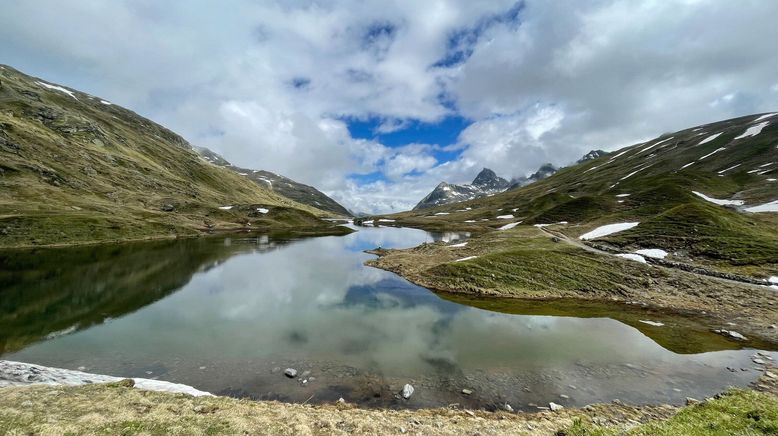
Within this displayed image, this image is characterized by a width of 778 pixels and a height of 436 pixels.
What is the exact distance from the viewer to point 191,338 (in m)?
30.9

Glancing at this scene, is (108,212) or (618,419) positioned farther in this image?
(108,212)

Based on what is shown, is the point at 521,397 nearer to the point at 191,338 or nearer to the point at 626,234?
the point at 191,338

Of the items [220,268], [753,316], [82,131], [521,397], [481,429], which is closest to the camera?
[481,429]

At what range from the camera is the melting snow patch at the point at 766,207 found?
284ft

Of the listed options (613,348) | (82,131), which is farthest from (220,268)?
(82,131)

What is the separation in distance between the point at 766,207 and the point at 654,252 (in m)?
64.4

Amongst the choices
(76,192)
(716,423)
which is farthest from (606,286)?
(76,192)

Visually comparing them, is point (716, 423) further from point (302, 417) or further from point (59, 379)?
point (59, 379)

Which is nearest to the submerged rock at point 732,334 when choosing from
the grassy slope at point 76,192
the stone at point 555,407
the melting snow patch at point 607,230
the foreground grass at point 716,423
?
the foreground grass at point 716,423

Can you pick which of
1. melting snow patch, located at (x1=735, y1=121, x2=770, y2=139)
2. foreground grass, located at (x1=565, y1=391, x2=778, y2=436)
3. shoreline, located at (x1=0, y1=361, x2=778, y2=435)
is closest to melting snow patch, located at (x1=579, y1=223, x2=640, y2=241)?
shoreline, located at (x1=0, y1=361, x2=778, y2=435)

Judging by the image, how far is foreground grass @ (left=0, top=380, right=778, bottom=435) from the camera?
42.4ft

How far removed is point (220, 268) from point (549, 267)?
64.6 metres

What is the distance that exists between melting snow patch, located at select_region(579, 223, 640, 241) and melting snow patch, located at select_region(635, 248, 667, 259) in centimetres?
1531

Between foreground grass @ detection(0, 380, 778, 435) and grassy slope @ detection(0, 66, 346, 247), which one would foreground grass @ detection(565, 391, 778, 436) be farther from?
grassy slope @ detection(0, 66, 346, 247)
